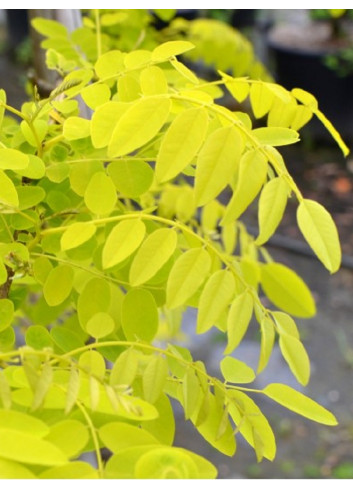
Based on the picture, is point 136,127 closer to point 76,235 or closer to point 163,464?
point 76,235

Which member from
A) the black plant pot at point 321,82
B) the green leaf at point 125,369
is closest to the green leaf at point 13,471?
the green leaf at point 125,369

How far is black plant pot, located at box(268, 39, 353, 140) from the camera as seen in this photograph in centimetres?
397

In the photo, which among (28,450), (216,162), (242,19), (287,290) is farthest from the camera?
(242,19)

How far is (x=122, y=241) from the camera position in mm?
586

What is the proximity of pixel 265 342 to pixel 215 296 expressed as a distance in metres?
0.05

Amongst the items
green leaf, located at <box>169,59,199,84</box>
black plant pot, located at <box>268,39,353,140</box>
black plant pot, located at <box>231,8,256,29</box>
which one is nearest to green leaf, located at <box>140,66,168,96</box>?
green leaf, located at <box>169,59,199,84</box>

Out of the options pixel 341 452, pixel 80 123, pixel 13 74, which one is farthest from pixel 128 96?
pixel 13 74

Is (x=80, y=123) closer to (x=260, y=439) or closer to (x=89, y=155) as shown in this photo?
(x=89, y=155)

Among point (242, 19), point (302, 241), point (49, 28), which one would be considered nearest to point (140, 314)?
point (49, 28)

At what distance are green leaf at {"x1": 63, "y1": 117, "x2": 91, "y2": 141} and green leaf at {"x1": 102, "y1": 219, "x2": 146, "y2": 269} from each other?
103 mm

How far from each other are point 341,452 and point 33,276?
1.67 metres

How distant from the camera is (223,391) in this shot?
1.93 feet

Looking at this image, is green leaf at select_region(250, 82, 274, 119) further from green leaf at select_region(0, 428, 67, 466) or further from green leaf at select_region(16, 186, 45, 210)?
green leaf at select_region(0, 428, 67, 466)

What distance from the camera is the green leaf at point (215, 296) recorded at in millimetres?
570
